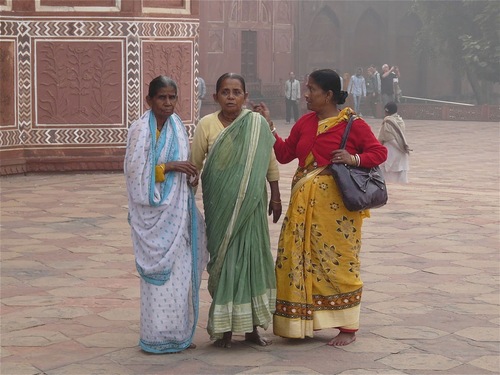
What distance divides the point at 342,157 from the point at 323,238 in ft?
1.45

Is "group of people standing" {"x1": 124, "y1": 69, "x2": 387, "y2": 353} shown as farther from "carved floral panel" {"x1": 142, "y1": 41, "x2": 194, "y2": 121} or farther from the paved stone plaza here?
"carved floral panel" {"x1": 142, "y1": 41, "x2": 194, "y2": 121}

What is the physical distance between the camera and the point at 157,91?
209 inches

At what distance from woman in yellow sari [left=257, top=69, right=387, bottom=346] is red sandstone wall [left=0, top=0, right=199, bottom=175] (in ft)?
27.3

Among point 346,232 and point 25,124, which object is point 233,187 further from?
point 25,124

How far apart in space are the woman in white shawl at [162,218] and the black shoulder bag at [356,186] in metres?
0.77

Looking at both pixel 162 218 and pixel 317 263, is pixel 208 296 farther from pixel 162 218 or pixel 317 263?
pixel 162 218

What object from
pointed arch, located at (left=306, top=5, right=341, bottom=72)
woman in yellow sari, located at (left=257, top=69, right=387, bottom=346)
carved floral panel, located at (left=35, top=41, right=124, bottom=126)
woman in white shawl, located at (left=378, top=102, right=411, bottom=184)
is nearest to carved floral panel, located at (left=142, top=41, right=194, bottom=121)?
carved floral panel, located at (left=35, top=41, right=124, bottom=126)

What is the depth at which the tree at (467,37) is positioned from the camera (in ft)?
97.5

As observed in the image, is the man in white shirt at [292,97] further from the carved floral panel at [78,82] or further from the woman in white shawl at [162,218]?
the woman in white shawl at [162,218]

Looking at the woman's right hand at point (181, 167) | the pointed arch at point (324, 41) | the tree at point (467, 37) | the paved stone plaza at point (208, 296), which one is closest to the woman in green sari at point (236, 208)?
the woman's right hand at point (181, 167)

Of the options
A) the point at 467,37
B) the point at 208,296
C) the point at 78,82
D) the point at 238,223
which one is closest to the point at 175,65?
the point at 78,82

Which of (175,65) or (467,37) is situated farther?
(467,37)

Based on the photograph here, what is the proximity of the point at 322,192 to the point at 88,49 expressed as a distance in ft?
28.2

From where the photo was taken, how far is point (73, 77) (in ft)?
44.4
